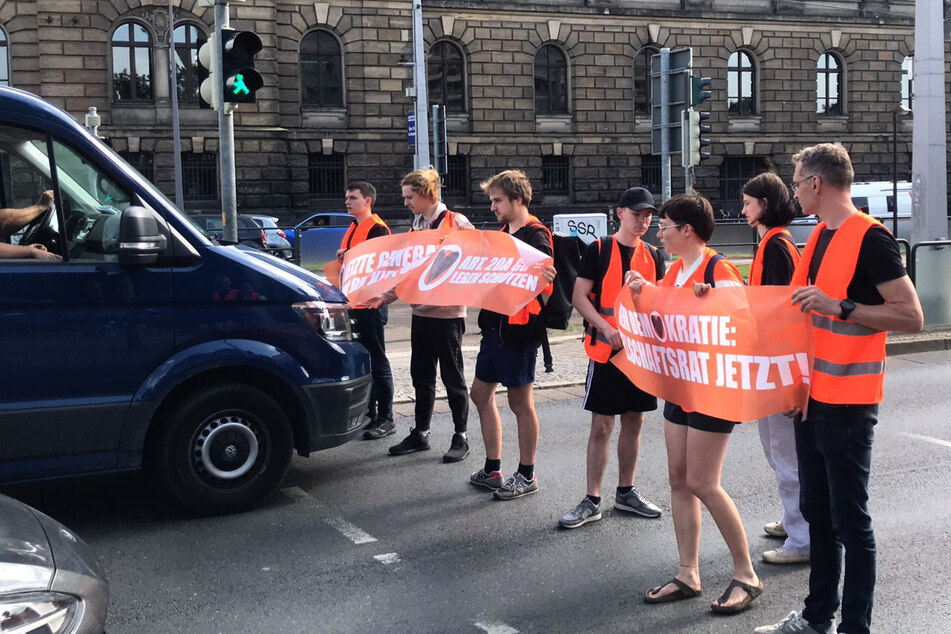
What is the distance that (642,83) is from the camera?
1613 inches

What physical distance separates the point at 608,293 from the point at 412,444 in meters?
2.56

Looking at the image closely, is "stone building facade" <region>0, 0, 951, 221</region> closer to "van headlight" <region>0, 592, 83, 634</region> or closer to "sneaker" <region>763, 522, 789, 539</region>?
"sneaker" <region>763, 522, 789, 539</region>

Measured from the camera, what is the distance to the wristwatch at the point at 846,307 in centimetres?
363

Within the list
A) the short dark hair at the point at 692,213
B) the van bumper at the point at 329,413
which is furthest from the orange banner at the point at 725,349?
the van bumper at the point at 329,413

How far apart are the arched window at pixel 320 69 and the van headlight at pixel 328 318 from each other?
31.6m

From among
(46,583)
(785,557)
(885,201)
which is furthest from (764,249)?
(885,201)

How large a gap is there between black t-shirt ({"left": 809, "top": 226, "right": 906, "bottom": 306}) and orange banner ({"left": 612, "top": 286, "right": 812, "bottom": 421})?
28 cm

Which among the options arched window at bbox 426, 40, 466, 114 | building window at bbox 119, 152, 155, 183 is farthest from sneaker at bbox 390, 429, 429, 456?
arched window at bbox 426, 40, 466, 114

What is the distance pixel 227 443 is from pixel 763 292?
315 centimetres

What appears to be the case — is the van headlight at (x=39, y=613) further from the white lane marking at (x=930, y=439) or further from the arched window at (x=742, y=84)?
the arched window at (x=742, y=84)

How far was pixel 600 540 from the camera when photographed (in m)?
5.39

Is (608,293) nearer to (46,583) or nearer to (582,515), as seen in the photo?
(582,515)

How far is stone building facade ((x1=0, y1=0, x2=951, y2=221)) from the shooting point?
34.1 m

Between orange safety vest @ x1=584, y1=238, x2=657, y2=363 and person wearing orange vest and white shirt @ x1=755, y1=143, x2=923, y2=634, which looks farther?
orange safety vest @ x1=584, y1=238, x2=657, y2=363
